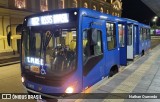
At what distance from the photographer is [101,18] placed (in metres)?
7.12

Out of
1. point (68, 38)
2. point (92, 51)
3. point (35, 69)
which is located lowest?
point (35, 69)

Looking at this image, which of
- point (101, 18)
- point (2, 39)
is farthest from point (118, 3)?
point (101, 18)

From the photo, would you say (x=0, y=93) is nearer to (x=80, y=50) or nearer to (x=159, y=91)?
(x=80, y=50)

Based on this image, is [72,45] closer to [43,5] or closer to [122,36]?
[122,36]

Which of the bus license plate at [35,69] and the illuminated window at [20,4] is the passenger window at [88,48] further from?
the illuminated window at [20,4]

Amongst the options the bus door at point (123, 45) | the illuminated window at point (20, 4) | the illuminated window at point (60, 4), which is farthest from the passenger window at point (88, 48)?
the illuminated window at point (60, 4)

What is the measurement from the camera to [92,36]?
6164 millimetres

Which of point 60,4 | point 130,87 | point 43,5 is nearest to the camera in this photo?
point 130,87

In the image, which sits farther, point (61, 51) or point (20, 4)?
point (20, 4)

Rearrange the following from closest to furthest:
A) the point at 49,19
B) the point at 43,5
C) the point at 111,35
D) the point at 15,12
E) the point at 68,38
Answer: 1. the point at 68,38
2. the point at 49,19
3. the point at 111,35
4. the point at 15,12
5. the point at 43,5

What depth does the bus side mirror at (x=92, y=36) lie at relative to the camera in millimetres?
5938

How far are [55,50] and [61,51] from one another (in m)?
0.17

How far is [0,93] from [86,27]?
4.47m

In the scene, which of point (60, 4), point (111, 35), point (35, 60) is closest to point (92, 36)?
point (35, 60)
